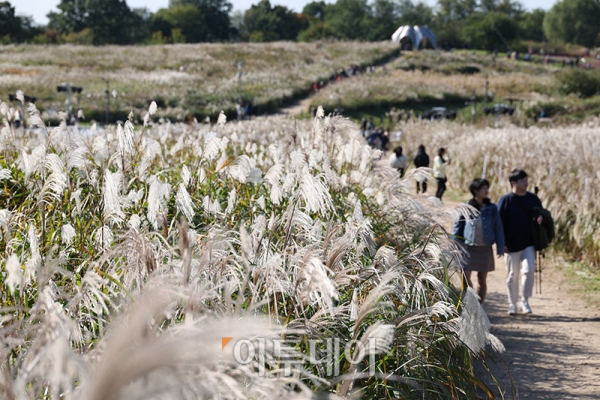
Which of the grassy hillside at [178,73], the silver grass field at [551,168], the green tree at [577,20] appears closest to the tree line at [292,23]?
the green tree at [577,20]

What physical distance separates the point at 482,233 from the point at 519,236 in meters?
0.71

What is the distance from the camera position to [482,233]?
23.2 feet

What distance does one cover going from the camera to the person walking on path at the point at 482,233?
7070 millimetres

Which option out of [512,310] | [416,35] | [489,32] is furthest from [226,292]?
[489,32]

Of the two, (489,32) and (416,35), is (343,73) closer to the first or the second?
(416,35)

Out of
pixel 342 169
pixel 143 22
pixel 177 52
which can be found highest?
pixel 143 22

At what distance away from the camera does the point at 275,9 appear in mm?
116625

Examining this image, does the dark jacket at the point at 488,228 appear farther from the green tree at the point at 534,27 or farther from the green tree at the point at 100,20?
the green tree at the point at 534,27

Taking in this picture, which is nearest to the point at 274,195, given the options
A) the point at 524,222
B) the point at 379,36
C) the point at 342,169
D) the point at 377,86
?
the point at 342,169

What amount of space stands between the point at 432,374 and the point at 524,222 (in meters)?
4.50

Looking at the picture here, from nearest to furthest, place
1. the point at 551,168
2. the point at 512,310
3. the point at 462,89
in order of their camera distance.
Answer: the point at 512,310 → the point at 551,168 → the point at 462,89

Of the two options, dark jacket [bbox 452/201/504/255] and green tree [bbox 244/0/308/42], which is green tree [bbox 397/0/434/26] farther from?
dark jacket [bbox 452/201/504/255]

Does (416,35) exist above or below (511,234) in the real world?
above

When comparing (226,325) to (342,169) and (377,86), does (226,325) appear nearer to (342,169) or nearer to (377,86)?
(342,169)
